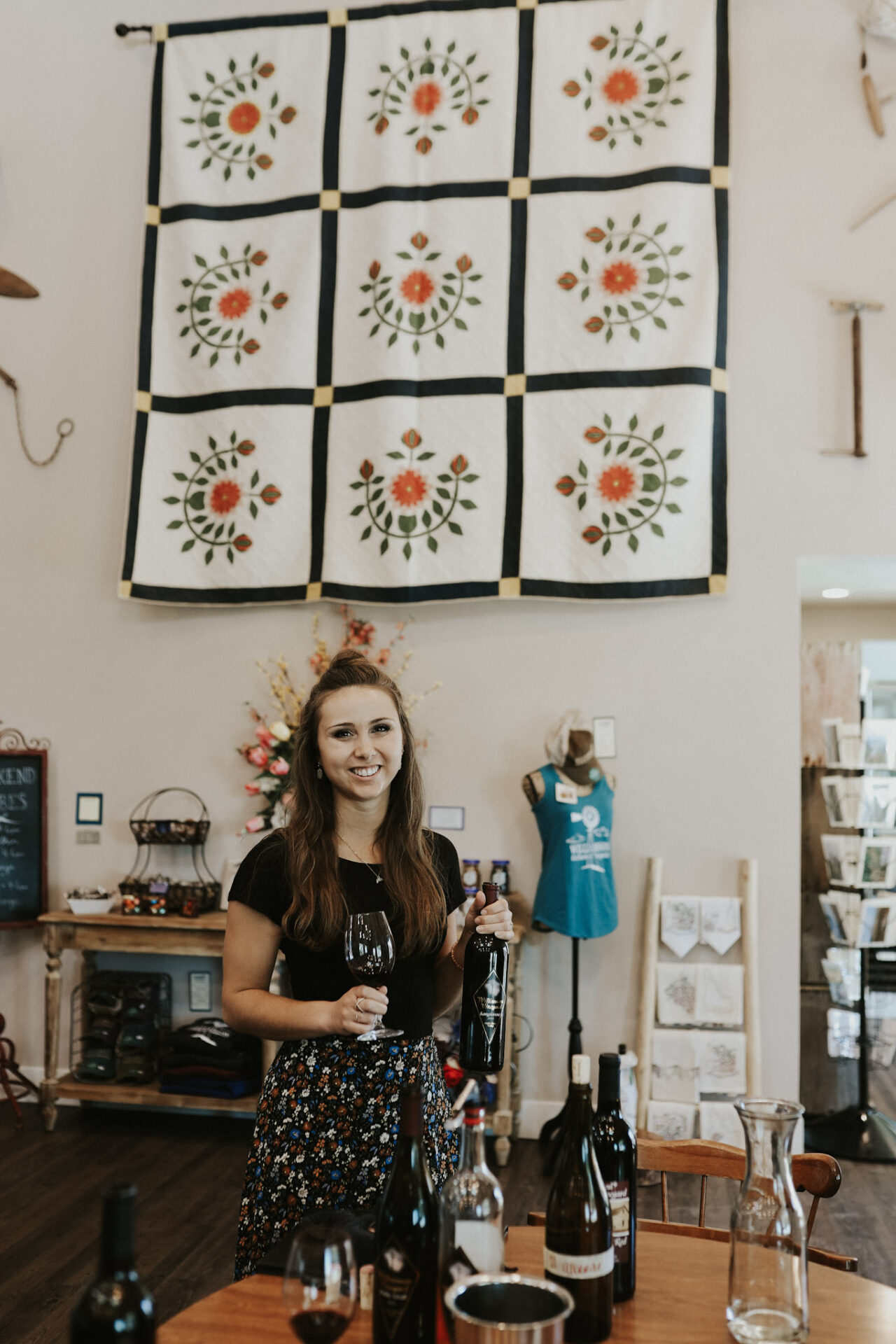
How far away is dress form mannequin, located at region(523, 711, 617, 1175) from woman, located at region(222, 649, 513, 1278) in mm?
2000

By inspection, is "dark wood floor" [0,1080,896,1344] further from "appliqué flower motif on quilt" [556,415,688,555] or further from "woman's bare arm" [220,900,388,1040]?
"appliqué flower motif on quilt" [556,415,688,555]

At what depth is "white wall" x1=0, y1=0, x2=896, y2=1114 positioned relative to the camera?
4281 millimetres

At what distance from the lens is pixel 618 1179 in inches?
52.9

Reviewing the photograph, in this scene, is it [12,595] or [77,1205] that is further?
[12,595]

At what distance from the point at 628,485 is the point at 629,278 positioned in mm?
839

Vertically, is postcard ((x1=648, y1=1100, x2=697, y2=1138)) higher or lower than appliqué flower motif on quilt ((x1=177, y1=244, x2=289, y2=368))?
lower

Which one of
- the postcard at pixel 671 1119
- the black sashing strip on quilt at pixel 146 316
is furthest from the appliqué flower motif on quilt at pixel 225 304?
the postcard at pixel 671 1119

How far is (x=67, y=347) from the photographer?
496cm

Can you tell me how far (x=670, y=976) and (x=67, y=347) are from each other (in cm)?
376

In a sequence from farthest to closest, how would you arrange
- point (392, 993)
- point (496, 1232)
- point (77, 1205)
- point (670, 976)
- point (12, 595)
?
1. point (12, 595)
2. point (670, 976)
3. point (77, 1205)
4. point (392, 993)
5. point (496, 1232)

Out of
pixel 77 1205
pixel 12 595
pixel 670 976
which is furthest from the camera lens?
pixel 12 595

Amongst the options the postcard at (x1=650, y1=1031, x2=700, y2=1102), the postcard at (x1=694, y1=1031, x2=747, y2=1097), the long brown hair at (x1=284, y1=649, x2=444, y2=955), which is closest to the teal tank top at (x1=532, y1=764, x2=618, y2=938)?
the postcard at (x1=650, y1=1031, x2=700, y2=1102)

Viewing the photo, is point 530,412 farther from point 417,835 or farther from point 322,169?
point 417,835

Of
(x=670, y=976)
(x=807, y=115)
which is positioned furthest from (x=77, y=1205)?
(x=807, y=115)
